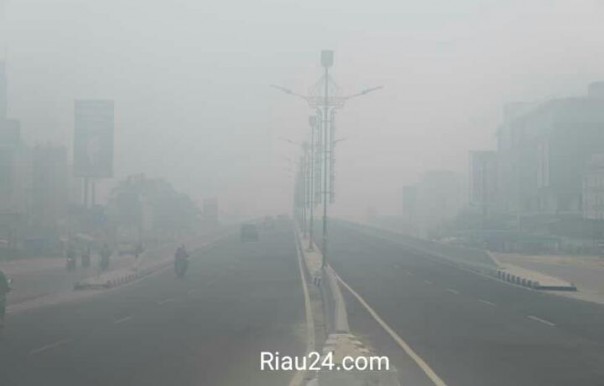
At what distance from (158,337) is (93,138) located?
2630 centimetres

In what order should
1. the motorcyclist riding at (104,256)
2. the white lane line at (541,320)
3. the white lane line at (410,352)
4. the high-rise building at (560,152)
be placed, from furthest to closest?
1. the high-rise building at (560,152)
2. the motorcyclist riding at (104,256)
3. the white lane line at (541,320)
4. the white lane line at (410,352)

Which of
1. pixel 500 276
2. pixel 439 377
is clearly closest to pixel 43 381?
pixel 439 377

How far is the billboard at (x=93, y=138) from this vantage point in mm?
44031

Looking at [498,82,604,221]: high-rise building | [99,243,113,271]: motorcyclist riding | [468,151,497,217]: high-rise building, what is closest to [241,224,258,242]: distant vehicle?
[468,151,497,217]: high-rise building

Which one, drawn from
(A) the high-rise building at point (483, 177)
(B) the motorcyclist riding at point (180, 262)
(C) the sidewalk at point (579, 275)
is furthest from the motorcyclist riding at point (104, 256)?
(A) the high-rise building at point (483, 177)

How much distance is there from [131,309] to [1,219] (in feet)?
126

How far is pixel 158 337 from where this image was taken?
19719 millimetres

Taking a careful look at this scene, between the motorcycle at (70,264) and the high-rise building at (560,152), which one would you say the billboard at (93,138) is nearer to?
the motorcycle at (70,264)

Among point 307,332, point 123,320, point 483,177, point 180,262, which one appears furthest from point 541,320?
point 483,177

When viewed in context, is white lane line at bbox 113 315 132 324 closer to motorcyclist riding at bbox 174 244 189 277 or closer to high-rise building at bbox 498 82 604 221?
motorcyclist riding at bbox 174 244 189 277

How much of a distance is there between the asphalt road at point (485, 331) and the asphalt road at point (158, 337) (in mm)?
2300

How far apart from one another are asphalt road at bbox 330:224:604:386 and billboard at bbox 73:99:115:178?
43.5ft

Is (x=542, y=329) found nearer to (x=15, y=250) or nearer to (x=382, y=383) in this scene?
(x=382, y=383)

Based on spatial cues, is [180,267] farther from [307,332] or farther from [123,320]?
[307,332]
